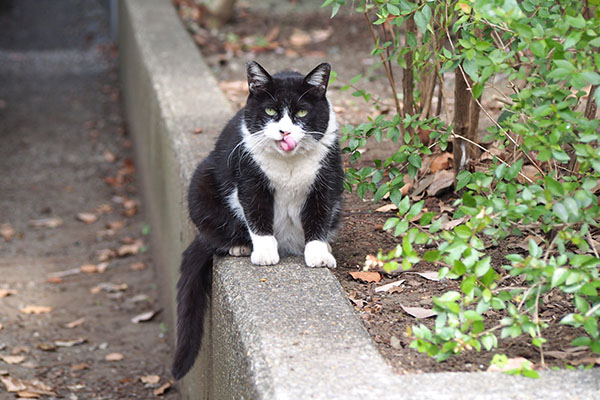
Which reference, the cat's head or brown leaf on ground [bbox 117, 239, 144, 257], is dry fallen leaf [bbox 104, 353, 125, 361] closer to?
brown leaf on ground [bbox 117, 239, 144, 257]

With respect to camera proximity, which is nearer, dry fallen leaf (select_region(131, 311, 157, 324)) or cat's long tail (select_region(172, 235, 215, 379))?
cat's long tail (select_region(172, 235, 215, 379))

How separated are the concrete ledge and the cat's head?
1.42 ft

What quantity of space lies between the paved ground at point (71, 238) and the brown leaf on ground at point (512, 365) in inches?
96.7

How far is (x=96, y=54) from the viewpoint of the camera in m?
11.1

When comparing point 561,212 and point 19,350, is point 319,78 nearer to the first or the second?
point 561,212

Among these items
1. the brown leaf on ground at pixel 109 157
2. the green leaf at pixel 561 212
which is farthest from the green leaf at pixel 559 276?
the brown leaf on ground at pixel 109 157

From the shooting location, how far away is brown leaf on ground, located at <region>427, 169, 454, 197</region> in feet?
11.3

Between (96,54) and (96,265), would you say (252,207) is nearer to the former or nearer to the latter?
(96,265)

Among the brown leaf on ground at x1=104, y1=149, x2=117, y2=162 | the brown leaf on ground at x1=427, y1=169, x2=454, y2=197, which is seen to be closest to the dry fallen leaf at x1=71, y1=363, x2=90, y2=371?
the brown leaf on ground at x1=427, y1=169, x2=454, y2=197

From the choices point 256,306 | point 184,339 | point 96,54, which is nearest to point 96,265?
point 184,339

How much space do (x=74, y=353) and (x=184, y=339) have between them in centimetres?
171

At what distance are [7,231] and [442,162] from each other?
3839 mm

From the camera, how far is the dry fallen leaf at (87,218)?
6.40 meters

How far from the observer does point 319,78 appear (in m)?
2.81
